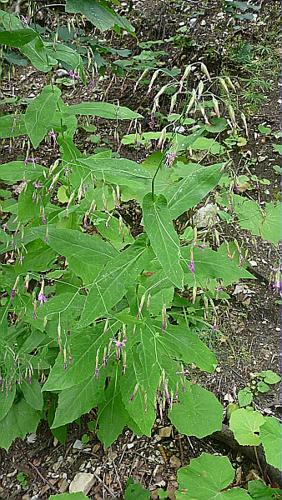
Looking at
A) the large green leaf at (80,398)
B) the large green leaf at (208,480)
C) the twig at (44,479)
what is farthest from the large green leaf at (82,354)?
→ the twig at (44,479)

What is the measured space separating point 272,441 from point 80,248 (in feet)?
3.48

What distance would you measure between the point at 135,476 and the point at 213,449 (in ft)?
1.15

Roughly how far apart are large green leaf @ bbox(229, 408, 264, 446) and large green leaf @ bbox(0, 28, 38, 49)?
1.67 m

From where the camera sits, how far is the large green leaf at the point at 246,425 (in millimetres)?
2404

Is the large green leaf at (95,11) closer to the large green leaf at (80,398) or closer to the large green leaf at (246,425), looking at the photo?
the large green leaf at (80,398)

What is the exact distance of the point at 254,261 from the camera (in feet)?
11.1

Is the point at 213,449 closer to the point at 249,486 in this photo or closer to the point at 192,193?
the point at 249,486

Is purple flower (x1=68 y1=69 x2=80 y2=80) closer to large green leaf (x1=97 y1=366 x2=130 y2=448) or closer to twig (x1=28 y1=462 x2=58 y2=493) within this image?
large green leaf (x1=97 y1=366 x2=130 y2=448)

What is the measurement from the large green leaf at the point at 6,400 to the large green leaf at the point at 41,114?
39.7 inches

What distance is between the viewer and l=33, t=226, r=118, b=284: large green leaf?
1775 millimetres

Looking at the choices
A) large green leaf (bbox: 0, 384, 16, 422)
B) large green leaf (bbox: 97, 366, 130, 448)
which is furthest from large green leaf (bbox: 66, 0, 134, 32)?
large green leaf (bbox: 0, 384, 16, 422)

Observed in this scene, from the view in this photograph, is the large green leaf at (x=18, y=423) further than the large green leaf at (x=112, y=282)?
Yes

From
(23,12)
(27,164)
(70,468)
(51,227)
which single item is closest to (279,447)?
(70,468)

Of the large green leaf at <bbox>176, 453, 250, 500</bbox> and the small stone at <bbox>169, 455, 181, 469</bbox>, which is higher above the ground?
the large green leaf at <bbox>176, 453, 250, 500</bbox>
